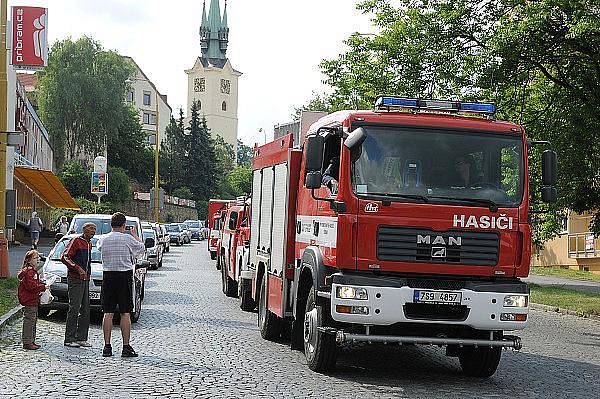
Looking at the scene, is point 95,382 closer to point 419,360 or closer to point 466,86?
point 419,360

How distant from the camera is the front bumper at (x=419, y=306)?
10773mm

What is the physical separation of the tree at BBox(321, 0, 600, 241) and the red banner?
724 inches

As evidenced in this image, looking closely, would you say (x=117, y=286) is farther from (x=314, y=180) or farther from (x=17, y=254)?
(x=17, y=254)

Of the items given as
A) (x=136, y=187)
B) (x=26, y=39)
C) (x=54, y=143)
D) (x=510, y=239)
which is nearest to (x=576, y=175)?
(x=510, y=239)

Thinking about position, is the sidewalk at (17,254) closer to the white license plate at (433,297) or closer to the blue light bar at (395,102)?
the blue light bar at (395,102)

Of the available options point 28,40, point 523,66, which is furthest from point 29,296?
point 28,40

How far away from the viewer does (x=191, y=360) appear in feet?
40.8

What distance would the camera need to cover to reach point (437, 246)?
11062mm

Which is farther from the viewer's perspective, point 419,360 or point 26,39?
point 26,39

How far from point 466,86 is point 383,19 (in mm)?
6296

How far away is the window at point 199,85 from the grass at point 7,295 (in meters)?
153

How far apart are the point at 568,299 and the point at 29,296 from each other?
16.9 meters

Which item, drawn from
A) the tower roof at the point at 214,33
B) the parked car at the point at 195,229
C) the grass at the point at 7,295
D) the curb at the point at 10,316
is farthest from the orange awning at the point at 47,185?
the tower roof at the point at 214,33

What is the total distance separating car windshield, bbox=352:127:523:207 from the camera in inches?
438
